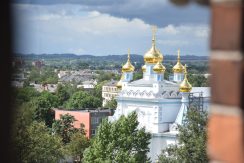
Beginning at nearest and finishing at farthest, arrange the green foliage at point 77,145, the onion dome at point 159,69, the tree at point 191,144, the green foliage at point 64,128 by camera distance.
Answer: the tree at point 191,144 → the onion dome at point 159,69 → the green foliage at point 77,145 → the green foliage at point 64,128

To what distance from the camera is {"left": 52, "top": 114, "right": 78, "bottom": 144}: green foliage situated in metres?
41.0

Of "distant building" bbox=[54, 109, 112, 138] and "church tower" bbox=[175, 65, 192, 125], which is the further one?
"distant building" bbox=[54, 109, 112, 138]

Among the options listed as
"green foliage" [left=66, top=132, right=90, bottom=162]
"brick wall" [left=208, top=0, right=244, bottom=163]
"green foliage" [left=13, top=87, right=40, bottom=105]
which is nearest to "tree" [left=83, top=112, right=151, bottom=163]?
"green foliage" [left=13, top=87, right=40, bottom=105]

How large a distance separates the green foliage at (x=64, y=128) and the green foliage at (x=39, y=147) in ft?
48.5

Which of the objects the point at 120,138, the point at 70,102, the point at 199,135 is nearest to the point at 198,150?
the point at 199,135

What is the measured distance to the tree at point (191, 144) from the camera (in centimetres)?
2375

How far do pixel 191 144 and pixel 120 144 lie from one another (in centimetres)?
317

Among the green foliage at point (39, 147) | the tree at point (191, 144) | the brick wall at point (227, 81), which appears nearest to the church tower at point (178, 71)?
the tree at point (191, 144)

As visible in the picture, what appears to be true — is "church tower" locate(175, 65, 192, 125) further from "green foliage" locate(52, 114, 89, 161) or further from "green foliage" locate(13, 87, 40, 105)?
"green foliage" locate(13, 87, 40, 105)

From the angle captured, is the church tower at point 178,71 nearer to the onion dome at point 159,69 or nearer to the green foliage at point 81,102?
the onion dome at point 159,69

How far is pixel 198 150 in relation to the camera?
77.8ft

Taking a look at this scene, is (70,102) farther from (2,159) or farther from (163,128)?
(2,159)

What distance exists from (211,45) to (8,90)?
1.40 feet

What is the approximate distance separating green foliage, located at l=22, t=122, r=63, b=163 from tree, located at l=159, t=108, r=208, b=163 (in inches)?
192
